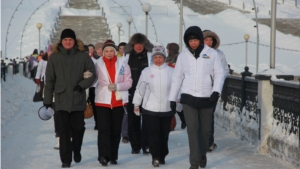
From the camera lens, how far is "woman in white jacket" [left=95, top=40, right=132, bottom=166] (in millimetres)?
10445

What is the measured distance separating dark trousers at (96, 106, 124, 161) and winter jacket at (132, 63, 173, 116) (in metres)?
0.37

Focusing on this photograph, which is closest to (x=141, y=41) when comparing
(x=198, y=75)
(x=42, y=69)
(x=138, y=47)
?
(x=138, y=47)

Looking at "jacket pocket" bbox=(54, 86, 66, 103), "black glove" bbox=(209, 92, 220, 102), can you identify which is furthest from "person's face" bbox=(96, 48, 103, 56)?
"black glove" bbox=(209, 92, 220, 102)

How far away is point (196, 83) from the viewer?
31.8 ft

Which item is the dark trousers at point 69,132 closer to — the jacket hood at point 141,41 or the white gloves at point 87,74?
the white gloves at point 87,74

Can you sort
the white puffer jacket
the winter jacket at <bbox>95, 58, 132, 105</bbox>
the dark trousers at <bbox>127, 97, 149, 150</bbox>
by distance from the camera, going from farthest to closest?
the dark trousers at <bbox>127, 97, 149, 150</bbox> → the winter jacket at <bbox>95, 58, 132, 105</bbox> → the white puffer jacket

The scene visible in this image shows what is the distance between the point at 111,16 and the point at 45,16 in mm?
6854

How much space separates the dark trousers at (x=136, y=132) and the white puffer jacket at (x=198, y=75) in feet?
6.11

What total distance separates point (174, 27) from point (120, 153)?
66394 millimetres

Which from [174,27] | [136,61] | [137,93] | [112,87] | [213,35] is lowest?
[137,93]

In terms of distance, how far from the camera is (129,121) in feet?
40.1

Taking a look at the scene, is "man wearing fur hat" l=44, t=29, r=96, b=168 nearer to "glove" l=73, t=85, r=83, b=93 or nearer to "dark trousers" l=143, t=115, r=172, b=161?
"glove" l=73, t=85, r=83, b=93

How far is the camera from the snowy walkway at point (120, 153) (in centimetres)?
1039

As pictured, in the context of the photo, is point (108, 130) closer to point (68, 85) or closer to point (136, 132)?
point (68, 85)
